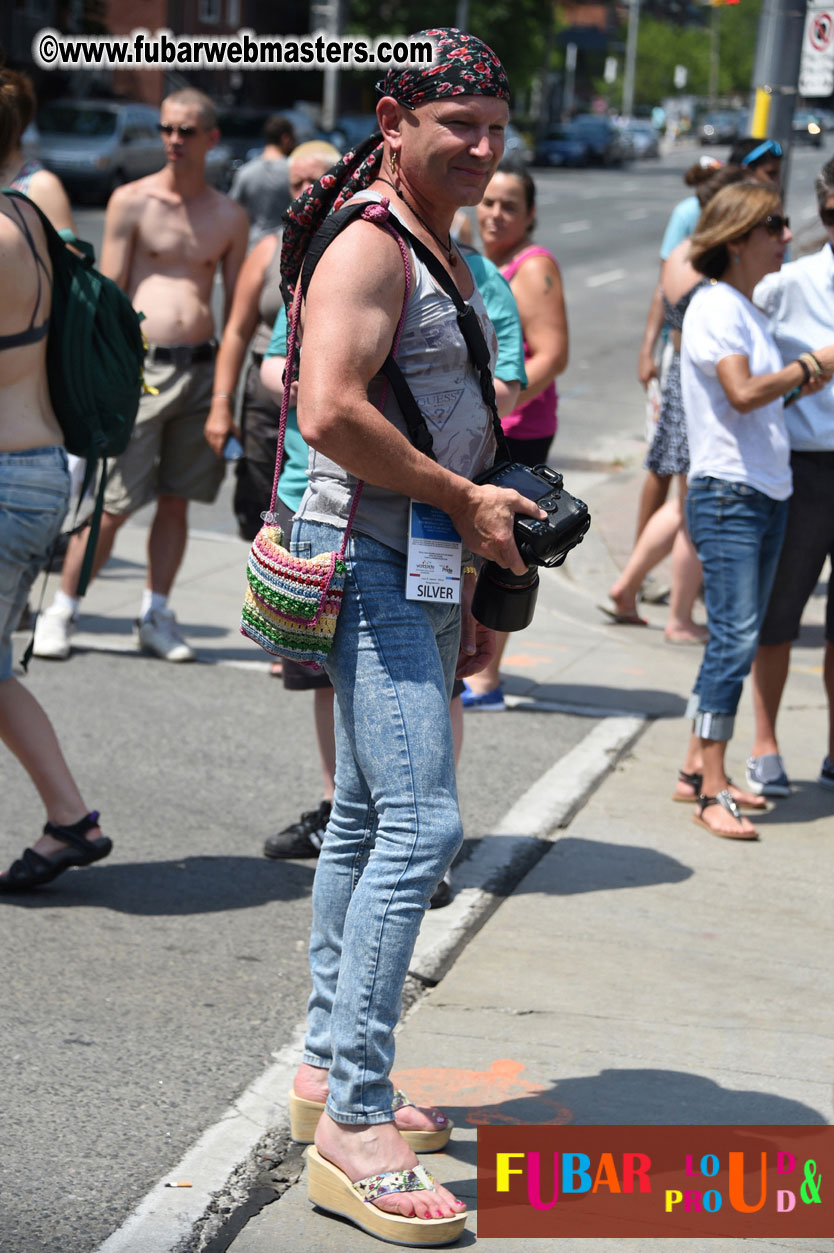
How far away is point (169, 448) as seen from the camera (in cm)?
683

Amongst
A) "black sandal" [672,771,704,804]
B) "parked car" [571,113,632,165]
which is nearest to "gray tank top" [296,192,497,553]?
"black sandal" [672,771,704,804]

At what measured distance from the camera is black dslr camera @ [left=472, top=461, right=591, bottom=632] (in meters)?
2.90

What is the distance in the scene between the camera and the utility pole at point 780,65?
28.3ft

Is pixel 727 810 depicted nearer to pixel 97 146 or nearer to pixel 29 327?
pixel 29 327

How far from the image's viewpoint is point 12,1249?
9.13 feet

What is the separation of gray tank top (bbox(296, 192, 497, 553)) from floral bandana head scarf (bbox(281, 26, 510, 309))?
5.8 inches

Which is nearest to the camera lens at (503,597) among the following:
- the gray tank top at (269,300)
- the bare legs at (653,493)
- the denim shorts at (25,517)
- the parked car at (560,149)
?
the denim shorts at (25,517)

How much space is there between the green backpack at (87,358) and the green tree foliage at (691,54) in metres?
96.8

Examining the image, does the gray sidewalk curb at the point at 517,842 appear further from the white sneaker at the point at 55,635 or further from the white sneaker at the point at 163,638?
the white sneaker at the point at 55,635

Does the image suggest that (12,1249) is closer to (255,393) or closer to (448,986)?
(448,986)

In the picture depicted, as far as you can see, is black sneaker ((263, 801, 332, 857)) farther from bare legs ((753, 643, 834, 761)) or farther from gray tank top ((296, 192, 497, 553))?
gray tank top ((296, 192, 497, 553))

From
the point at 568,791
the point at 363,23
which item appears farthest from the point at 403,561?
the point at 363,23

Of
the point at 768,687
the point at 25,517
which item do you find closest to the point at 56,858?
the point at 25,517

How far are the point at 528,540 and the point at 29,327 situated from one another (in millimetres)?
1843
